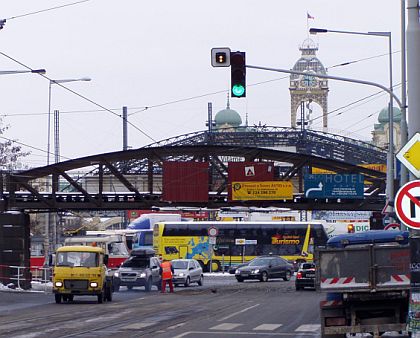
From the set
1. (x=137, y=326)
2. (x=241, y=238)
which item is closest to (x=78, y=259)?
(x=137, y=326)

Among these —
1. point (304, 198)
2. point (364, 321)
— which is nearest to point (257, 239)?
point (304, 198)

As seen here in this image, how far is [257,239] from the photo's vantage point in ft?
271

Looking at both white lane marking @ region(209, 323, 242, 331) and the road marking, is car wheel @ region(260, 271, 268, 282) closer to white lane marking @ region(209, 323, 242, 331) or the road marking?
white lane marking @ region(209, 323, 242, 331)

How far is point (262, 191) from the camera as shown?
2319 inches

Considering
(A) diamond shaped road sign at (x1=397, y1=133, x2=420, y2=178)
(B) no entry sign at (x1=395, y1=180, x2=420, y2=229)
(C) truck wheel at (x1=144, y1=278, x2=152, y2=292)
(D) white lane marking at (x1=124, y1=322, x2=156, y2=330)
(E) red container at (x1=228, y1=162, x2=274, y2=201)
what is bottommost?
(D) white lane marking at (x1=124, y1=322, x2=156, y2=330)

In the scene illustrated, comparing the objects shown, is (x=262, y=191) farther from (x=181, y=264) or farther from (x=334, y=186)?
(x=181, y=264)

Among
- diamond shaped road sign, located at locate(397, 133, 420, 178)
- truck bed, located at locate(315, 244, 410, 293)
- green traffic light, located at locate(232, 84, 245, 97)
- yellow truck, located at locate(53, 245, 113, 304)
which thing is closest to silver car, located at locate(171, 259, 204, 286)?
yellow truck, located at locate(53, 245, 113, 304)

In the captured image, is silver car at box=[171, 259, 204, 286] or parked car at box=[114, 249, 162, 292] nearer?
parked car at box=[114, 249, 162, 292]

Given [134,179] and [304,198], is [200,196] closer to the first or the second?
[304,198]

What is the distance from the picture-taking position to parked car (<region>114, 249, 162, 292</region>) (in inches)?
2093

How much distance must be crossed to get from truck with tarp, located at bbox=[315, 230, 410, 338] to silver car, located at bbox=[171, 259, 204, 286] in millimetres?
38973

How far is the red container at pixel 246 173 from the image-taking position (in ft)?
192

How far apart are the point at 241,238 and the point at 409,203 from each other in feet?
219

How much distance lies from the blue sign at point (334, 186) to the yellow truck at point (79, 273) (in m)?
20.3
